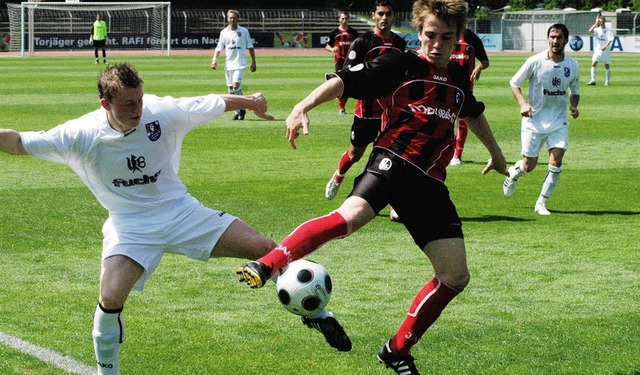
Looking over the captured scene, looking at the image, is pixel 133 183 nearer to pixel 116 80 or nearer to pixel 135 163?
pixel 135 163

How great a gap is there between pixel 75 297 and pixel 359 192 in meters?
2.98

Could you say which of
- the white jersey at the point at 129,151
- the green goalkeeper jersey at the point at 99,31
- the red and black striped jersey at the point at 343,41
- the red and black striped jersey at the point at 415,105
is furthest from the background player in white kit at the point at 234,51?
the green goalkeeper jersey at the point at 99,31

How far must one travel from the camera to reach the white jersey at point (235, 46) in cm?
2198

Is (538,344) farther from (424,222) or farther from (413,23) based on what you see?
(413,23)

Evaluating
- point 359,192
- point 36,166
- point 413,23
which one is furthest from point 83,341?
point 36,166

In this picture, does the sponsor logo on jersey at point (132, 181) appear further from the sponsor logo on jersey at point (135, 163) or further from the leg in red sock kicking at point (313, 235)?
the leg in red sock kicking at point (313, 235)

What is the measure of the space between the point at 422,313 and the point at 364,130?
5.98 meters

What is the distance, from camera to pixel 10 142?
5.77 m

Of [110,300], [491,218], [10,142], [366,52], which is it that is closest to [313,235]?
[110,300]

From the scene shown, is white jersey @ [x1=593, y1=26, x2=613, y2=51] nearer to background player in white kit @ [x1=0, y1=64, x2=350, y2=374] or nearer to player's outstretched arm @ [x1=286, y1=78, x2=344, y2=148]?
background player in white kit @ [x1=0, y1=64, x2=350, y2=374]

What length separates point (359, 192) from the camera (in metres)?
5.73

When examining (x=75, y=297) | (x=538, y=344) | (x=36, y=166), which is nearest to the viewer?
(x=538, y=344)

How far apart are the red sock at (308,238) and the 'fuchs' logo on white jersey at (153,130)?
1159mm

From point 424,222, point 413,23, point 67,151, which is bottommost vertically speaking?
point 424,222
